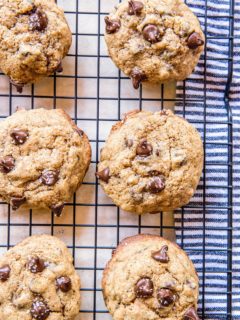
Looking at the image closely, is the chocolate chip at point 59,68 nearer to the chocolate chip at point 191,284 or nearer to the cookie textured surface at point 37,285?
the cookie textured surface at point 37,285

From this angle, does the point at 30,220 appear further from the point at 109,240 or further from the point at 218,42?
the point at 218,42

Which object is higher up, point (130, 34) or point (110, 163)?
point (130, 34)

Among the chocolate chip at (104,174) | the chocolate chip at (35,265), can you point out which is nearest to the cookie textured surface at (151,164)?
the chocolate chip at (104,174)

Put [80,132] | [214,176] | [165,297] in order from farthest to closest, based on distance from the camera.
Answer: [214,176] → [80,132] → [165,297]

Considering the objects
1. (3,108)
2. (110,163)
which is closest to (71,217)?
(110,163)

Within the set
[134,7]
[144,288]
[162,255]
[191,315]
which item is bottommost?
[191,315]

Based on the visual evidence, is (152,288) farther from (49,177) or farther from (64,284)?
(49,177)

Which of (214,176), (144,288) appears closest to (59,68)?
(214,176)
